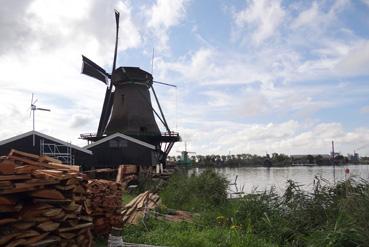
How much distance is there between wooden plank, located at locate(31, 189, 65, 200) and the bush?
973 centimetres

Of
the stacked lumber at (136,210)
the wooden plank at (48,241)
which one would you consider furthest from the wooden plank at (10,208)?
the stacked lumber at (136,210)

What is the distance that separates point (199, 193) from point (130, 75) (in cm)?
2655

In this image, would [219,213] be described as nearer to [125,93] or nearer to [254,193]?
[254,193]

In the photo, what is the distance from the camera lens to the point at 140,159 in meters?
35.0

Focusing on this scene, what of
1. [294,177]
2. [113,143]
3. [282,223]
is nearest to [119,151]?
[113,143]

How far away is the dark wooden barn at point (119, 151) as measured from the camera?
3484 centimetres

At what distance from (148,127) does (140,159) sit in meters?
7.66

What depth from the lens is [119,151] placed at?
34875mm

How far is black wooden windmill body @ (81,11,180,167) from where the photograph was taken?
135 feet

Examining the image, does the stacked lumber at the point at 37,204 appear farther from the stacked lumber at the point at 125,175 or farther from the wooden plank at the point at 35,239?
the stacked lumber at the point at 125,175

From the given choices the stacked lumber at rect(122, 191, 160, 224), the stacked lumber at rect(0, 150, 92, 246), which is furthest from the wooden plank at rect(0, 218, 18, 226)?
the stacked lumber at rect(122, 191, 160, 224)

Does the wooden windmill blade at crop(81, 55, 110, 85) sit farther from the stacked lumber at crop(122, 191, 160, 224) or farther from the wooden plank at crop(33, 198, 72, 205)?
the wooden plank at crop(33, 198, 72, 205)

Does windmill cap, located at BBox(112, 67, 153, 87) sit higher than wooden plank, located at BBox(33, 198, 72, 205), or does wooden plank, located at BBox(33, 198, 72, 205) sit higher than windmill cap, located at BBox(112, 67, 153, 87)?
windmill cap, located at BBox(112, 67, 153, 87)

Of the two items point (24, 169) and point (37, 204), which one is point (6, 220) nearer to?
point (37, 204)
